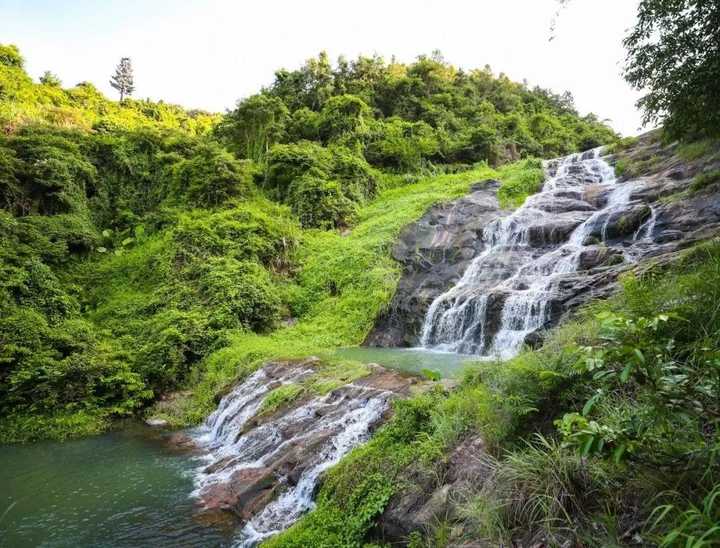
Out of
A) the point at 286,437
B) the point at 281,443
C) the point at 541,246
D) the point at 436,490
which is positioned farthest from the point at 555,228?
the point at 436,490

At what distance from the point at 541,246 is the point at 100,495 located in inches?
561

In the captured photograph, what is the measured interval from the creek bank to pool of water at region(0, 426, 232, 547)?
391 mm

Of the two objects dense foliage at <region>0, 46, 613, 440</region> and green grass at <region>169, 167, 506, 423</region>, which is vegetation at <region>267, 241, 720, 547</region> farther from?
dense foliage at <region>0, 46, 613, 440</region>

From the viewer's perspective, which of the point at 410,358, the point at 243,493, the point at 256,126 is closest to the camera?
the point at 243,493

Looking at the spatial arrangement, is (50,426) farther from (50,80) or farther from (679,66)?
(50,80)

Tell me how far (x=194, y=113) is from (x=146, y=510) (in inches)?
2177

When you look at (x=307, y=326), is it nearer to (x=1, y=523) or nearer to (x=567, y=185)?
(x=1, y=523)

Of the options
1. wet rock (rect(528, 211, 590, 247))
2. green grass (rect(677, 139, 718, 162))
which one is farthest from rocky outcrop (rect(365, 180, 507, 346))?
green grass (rect(677, 139, 718, 162))

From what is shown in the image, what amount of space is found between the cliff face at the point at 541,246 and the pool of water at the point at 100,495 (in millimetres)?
8055

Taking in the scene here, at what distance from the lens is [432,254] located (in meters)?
18.3

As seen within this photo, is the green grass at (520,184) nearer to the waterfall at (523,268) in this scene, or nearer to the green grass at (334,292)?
the green grass at (334,292)

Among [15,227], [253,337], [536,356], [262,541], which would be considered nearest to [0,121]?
[15,227]

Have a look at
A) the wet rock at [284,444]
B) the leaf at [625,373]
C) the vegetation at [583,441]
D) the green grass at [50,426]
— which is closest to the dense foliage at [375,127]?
the green grass at [50,426]

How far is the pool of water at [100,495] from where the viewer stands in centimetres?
616
